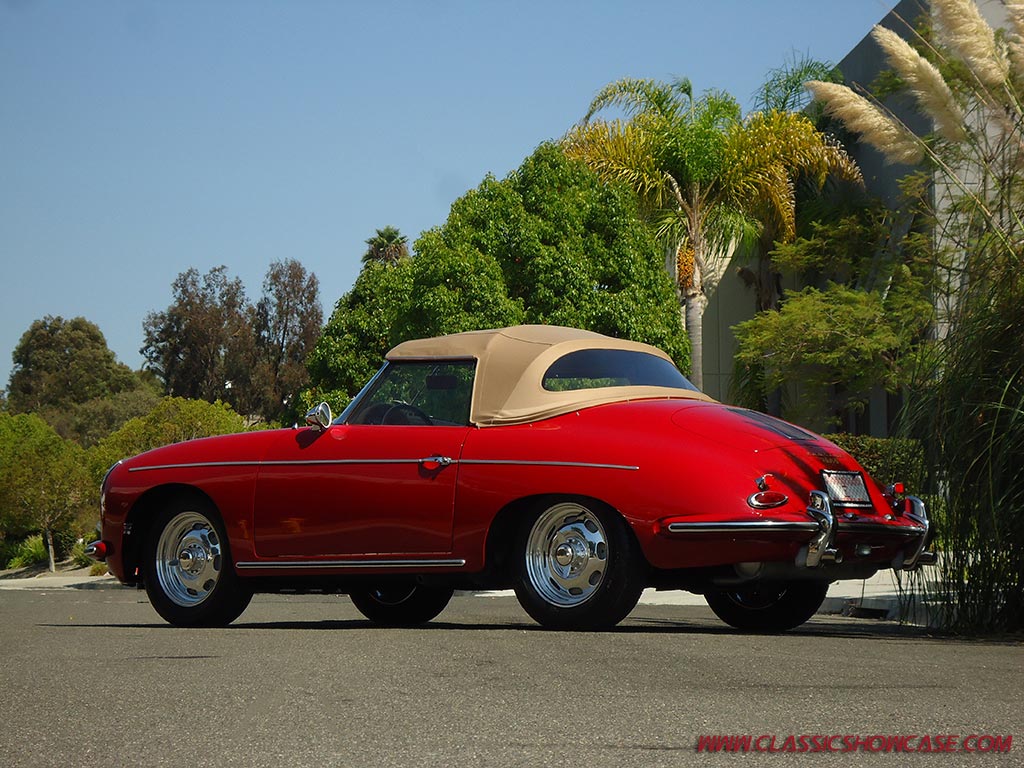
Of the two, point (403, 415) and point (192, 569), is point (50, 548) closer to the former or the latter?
point (192, 569)

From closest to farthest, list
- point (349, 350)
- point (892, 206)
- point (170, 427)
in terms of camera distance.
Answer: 1. point (892, 206)
2. point (170, 427)
3. point (349, 350)

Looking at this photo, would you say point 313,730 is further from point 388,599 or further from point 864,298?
point 864,298

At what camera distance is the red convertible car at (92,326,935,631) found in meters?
7.59

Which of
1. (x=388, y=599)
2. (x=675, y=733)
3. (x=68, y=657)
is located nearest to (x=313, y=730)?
(x=675, y=733)

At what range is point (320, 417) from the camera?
8.76 m

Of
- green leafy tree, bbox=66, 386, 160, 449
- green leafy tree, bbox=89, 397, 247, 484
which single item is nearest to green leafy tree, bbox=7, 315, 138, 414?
green leafy tree, bbox=66, 386, 160, 449

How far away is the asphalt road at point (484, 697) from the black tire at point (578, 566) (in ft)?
0.67

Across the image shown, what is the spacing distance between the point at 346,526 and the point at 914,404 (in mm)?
3783

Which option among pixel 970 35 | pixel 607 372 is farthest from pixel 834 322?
pixel 607 372

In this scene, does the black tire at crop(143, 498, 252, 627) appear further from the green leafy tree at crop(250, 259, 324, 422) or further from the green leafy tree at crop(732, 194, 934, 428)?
the green leafy tree at crop(250, 259, 324, 422)

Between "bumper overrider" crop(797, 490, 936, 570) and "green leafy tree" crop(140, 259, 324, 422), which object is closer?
"bumper overrider" crop(797, 490, 936, 570)

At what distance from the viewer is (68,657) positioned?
23.6 ft

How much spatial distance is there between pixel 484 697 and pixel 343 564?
10.8 feet

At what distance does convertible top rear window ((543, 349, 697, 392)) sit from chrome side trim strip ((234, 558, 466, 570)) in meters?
1.21
